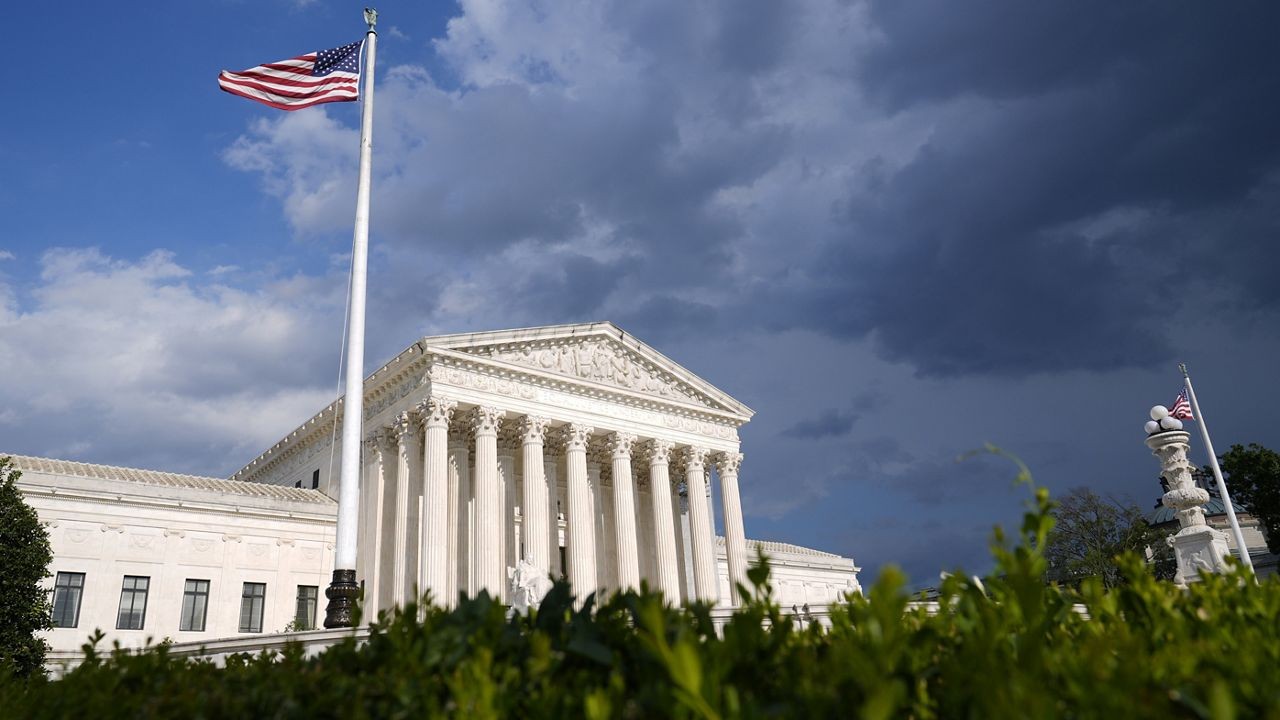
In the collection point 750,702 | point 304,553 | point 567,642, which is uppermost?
point 304,553

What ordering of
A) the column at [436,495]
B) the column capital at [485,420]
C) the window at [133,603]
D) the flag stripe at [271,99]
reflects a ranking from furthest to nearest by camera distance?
the column capital at [485,420] → the window at [133,603] → the column at [436,495] → the flag stripe at [271,99]

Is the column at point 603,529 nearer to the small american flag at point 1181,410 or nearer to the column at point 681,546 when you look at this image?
the column at point 681,546

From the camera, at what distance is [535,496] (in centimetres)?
4209

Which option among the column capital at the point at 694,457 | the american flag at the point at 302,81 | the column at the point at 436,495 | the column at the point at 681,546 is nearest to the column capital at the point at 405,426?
the column at the point at 436,495

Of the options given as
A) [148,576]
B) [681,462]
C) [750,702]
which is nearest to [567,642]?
[750,702]

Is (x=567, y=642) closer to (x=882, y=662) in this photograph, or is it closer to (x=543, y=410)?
(x=882, y=662)

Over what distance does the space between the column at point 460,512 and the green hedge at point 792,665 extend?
36669 millimetres

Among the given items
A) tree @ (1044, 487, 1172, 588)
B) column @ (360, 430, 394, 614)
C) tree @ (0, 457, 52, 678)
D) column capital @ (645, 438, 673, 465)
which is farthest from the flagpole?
tree @ (1044, 487, 1172, 588)

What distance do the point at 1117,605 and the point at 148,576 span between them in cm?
4505

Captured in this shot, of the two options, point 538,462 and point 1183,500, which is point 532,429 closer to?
point 538,462

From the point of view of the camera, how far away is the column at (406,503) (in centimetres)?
4109

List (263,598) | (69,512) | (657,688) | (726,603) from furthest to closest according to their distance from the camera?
1. (726,603)
2. (263,598)
3. (69,512)
4. (657,688)

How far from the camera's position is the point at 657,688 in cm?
350

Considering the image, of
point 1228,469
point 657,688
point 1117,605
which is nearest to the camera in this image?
point 657,688
